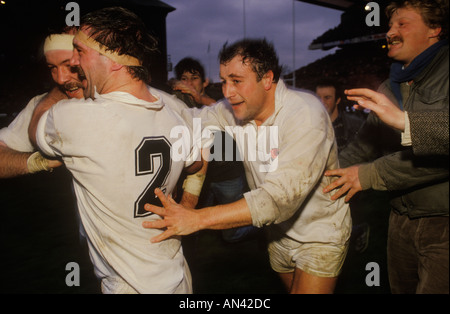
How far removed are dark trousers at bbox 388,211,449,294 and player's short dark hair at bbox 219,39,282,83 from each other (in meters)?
1.39

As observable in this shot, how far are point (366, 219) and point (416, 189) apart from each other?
398cm

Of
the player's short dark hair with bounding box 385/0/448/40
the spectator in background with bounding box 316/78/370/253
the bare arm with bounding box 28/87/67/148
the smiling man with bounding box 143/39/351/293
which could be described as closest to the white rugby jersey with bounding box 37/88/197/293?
the bare arm with bounding box 28/87/67/148

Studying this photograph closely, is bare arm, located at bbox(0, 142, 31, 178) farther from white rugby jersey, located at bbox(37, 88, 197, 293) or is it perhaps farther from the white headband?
the white headband

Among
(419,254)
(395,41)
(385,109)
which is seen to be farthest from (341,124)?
(385,109)

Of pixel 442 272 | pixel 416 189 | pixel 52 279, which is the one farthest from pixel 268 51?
pixel 52 279

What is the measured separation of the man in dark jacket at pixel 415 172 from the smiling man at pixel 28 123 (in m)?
1.88

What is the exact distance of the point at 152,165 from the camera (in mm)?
1830

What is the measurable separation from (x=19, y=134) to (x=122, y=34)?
40.7 inches

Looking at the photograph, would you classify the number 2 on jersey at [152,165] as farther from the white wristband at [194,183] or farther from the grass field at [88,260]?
the grass field at [88,260]

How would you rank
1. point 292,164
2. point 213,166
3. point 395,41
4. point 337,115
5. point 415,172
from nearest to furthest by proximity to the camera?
point 292,164, point 415,172, point 395,41, point 213,166, point 337,115

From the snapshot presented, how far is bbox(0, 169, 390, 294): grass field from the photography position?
12.7 ft

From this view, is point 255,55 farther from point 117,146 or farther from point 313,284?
point 313,284

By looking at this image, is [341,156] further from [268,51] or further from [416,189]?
[268,51]

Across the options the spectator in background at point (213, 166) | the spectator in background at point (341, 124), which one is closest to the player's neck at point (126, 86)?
the spectator in background at point (213, 166)
